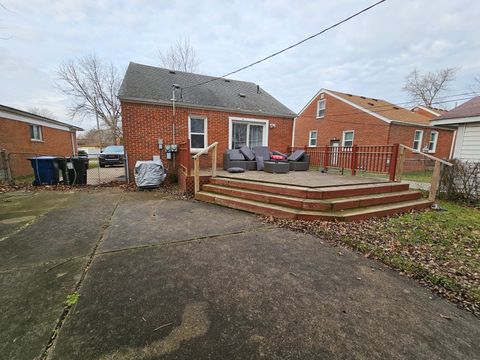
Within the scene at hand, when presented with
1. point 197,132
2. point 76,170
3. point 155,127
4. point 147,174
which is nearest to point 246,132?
point 197,132

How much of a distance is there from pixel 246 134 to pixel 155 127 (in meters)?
4.12

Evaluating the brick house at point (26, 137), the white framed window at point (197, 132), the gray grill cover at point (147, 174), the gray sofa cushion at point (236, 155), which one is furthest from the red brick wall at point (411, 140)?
the brick house at point (26, 137)

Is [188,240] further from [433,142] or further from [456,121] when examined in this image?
[433,142]

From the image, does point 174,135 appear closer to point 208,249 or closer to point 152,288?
point 208,249

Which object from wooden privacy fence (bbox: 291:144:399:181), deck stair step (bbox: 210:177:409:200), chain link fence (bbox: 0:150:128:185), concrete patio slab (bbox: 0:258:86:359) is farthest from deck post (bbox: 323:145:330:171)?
concrete patio slab (bbox: 0:258:86:359)

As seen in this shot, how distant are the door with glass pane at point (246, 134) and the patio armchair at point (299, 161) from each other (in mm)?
2064

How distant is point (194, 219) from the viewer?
4336 millimetres

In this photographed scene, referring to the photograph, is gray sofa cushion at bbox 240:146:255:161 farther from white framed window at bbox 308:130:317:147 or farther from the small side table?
white framed window at bbox 308:130:317:147

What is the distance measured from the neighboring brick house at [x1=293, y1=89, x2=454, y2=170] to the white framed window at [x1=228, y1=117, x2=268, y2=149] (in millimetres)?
8590

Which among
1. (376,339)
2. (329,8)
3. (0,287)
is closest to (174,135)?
(329,8)

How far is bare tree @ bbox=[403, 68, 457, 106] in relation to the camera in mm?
26562

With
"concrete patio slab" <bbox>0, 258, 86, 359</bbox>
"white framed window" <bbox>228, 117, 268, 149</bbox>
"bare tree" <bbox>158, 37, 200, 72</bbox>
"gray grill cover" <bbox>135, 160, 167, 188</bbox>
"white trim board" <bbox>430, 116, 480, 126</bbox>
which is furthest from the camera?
"bare tree" <bbox>158, 37, 200, 72</bbox>

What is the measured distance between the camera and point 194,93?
9.25m

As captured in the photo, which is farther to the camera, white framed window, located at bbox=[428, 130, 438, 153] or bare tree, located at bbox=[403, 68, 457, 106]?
bare tree, located at bbox=[403, 68, 457, 106]
